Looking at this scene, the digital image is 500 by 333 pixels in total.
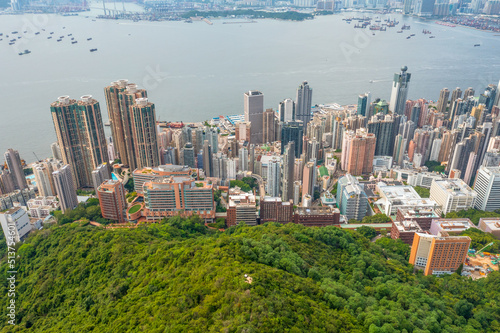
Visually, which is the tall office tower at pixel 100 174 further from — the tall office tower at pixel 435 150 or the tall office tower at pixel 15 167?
the tall office tower at pixel 435 150

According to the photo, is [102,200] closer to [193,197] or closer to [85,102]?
[193,197]

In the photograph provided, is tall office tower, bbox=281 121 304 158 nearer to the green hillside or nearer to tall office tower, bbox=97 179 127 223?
the green hillside

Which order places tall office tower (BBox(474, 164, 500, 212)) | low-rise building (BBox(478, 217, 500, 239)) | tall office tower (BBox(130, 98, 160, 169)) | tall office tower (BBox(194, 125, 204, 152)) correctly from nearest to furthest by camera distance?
low-rise building (BBox(478, 217, 500, 239)) < tall office tower (BBox(474, 164, 500, 212)) < tall office tower (BBox(130, 98, 160, 169)) < tall office tower (BBox(194, 125, 204, 152))

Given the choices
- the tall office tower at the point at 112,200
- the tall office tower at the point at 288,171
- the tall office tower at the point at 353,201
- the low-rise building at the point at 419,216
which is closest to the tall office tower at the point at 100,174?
the tall office tower at the point at 112,200

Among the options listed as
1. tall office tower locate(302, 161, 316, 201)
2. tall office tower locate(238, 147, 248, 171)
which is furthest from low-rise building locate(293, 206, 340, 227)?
tall office tower locate(238, 147, 248, 171)

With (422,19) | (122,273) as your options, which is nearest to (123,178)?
(122,273)

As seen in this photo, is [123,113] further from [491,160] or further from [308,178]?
[491,160]
